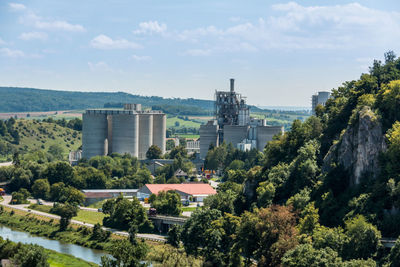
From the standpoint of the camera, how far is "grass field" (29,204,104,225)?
112025 mm

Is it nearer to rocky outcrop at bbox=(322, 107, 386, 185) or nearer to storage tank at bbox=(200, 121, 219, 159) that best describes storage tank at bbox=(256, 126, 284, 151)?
storage tank at bbox=(200, 121, 219, 159)

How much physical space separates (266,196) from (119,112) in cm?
10635

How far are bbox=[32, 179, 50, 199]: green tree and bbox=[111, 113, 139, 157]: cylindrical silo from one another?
48991 mm

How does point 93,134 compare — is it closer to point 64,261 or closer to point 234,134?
point 234,134

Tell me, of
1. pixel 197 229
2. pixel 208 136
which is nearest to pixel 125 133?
pixel 208 136

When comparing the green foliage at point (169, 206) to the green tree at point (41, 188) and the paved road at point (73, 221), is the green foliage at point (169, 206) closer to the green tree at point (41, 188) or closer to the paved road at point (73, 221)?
the paved road at point (73, 221)

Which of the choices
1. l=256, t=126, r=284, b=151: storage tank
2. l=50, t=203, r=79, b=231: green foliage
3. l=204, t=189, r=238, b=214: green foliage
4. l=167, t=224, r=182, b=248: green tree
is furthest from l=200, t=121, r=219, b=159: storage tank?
l=167, t=224, r=182, b=248: green tree

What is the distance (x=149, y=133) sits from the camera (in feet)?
632

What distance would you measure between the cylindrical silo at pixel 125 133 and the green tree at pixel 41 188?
1929 inches

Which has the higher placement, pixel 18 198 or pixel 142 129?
pixel 142 129

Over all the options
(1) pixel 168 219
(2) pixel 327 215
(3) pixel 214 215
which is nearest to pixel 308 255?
(2) pixel 327 215

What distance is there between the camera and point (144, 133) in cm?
19188

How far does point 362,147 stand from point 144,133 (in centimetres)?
11725

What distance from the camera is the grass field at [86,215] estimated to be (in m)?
112
